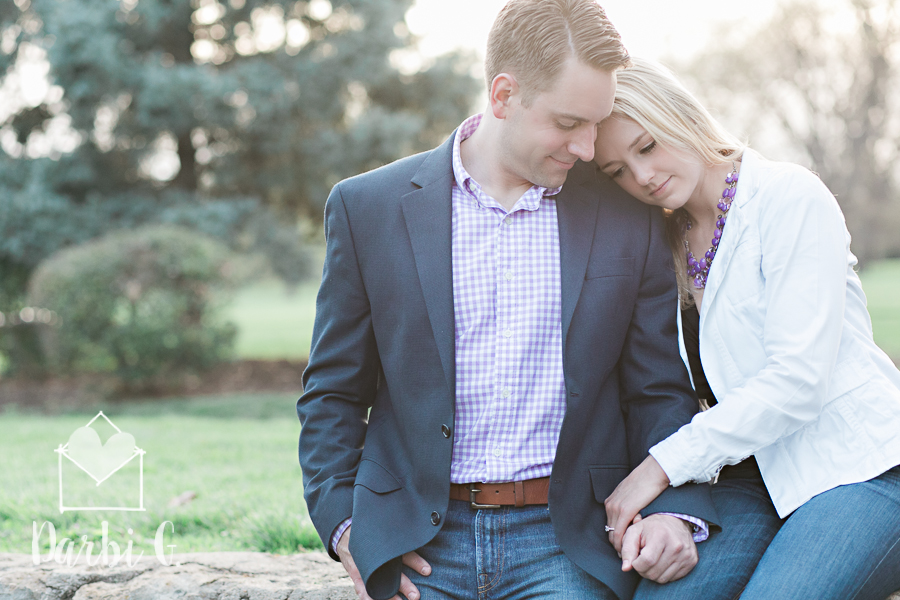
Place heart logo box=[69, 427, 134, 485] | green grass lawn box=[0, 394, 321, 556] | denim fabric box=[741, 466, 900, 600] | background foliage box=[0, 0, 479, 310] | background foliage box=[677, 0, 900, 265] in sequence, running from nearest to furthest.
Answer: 1. denim fabric box=[741, 466, 900, 600]
2. green grass lawn box=[0, 394, 321, 556]
3. heart logo box=[69, 427, 134, 485]
4. background foliage box=[0, 0, 479, 310]
5. background foliage box=[677, 0, 900, 265]

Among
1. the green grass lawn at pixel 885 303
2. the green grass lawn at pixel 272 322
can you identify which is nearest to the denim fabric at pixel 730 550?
the green grass lawn at pixel 272 322

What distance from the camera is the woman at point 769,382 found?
85.3 inches

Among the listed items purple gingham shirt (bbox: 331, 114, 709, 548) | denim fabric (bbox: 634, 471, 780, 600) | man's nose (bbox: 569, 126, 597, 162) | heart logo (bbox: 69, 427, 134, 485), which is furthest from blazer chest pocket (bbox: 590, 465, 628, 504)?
heart logo (bbox: 69, 427, 134, 485)

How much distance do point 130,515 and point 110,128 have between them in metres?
8.89

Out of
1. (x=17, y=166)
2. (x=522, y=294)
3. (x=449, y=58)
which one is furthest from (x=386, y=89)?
(x=522, y=294)

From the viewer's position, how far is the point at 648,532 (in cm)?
225

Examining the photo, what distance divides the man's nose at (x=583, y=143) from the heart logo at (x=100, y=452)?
9.86ft

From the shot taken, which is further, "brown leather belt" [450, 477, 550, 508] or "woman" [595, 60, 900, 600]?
"brown leather belt" [450, 477, 550, 508]

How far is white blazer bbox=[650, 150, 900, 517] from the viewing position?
7.25 feet

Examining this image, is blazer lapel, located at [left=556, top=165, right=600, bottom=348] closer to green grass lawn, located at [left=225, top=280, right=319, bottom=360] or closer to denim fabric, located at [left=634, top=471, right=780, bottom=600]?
denim fabric, located at [left=634, top=471, right=780, bottom=600]

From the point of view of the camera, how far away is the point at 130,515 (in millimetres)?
4090

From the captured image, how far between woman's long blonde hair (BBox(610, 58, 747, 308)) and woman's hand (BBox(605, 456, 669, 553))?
3.29 ft

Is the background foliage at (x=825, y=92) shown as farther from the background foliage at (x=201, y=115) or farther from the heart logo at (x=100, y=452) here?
the heart logo at (x=100, y=452)

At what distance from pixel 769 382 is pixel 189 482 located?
153 inches
